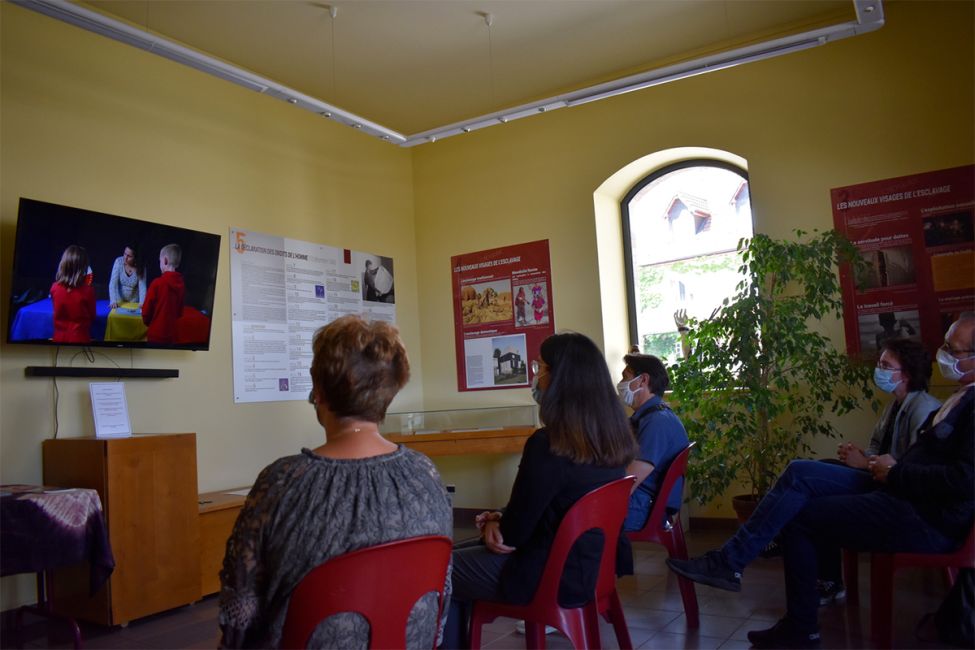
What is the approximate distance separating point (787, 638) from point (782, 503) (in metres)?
0.51

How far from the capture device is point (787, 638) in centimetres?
292

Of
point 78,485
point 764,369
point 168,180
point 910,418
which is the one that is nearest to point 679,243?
point 764,369

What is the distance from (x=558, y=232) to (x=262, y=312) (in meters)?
2.33

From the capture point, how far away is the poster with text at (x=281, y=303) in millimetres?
5098

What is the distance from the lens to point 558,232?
19.6 ft

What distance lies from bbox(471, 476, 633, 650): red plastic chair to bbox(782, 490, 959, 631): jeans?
37.1 inches

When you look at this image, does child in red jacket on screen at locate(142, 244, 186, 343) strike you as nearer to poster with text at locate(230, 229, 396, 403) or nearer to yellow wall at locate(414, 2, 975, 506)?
poster with text at locate(230, 229, 396, 403)

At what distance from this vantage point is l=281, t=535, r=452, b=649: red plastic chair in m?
Result: 1.49

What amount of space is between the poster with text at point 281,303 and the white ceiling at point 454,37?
123 cm

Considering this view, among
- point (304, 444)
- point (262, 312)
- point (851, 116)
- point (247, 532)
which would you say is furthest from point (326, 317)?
point (247, 532)

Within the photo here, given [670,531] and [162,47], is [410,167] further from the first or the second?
[670,531]

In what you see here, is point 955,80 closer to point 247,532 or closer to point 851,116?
point 851,116

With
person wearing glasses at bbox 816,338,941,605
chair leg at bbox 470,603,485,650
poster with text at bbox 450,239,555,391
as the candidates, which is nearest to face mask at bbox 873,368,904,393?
person wearing glasses at bbox 816,338,941,605

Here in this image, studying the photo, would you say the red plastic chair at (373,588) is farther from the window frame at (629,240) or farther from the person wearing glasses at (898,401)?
the window frame at (629,240)
